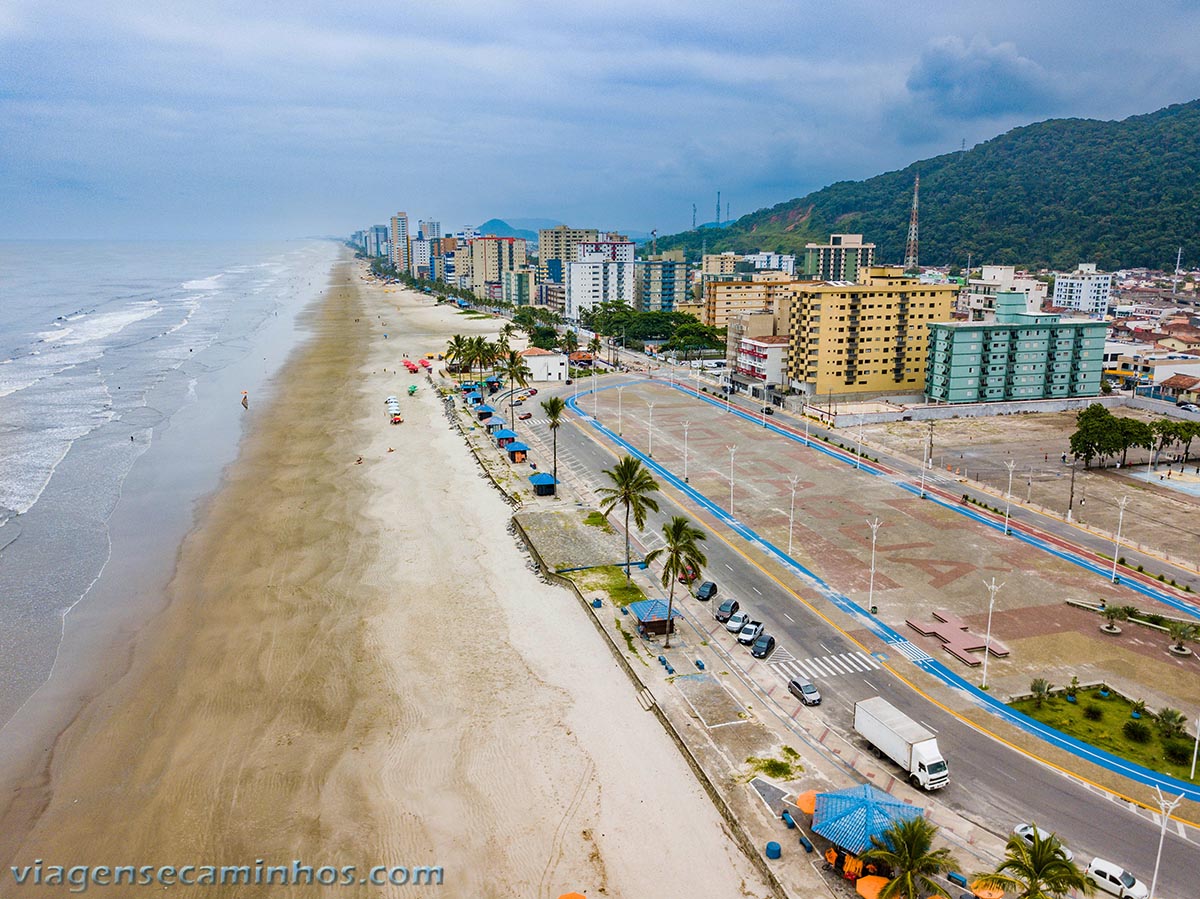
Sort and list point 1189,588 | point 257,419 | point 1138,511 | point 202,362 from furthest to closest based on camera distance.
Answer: point 202,362
point 257,419
point 1138,511
point 1189,588

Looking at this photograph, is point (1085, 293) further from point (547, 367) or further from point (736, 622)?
point (736, 622)

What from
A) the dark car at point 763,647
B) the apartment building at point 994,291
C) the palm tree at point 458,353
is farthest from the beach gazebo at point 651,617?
the apartment building at point 994,291

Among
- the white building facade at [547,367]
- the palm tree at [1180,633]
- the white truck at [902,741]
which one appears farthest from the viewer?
the white building facade at [547,367]

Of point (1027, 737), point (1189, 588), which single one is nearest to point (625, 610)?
point (1027, 737)

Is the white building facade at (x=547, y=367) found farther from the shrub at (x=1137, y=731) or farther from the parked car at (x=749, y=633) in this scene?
the shrub at (x=1137, y=731)

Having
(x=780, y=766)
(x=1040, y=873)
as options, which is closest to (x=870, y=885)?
(x=1040, y=873)

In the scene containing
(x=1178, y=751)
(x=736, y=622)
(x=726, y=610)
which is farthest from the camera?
(x=726, y=610)

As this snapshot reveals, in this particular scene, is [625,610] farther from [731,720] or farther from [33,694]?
[33,694]
